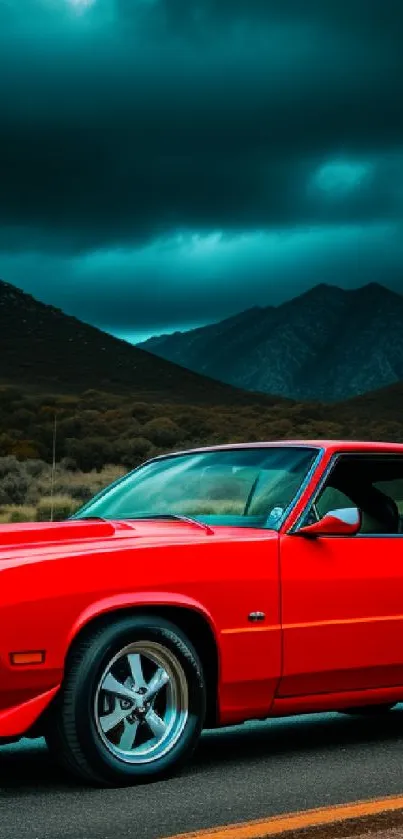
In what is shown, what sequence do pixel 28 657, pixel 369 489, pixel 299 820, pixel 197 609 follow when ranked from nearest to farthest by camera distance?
pixel 299 820 < pixel 28 657 < pixel 197 609 < pixel 369 489

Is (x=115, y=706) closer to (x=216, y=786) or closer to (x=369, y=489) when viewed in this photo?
(x=216, y=786)

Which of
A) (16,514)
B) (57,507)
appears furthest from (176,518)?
(57,507)

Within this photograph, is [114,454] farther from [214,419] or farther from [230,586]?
[230,586]

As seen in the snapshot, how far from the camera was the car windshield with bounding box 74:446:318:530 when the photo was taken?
6695 millimetres

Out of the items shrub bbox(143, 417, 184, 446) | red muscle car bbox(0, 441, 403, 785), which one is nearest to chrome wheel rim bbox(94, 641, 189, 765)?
red muscle car bbox(0, 441, 403, 785)

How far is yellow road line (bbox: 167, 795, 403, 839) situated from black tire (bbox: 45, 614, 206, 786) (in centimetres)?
77

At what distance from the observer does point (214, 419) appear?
7638 centimetres

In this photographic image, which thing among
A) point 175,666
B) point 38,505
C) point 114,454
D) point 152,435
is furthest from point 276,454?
point 152,435

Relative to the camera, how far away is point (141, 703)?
5.80 metres

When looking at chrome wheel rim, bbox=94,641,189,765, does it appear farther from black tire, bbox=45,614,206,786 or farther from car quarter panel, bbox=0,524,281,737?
car quarter panel, bbox=0,524,281,737

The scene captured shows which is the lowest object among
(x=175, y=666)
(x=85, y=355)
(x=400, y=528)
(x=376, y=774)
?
(x=376, y=774)

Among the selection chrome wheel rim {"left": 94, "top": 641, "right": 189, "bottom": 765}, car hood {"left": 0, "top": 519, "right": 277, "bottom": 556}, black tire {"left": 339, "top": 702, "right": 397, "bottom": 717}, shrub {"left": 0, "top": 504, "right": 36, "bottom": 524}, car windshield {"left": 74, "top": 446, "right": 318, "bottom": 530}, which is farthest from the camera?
shrub {"left": 0, "top": 504, "right": 36, "bottom": 524}

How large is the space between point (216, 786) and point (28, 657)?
1003 mm

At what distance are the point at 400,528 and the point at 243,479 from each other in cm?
85
